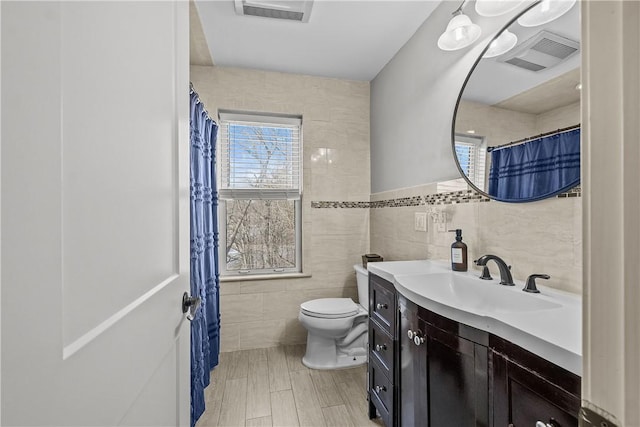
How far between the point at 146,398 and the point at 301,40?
2326 millimetres

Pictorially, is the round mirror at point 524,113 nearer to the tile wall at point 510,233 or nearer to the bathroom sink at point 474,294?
the tile wall at point 510,233

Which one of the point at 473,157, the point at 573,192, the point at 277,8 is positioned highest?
the point at 277,8

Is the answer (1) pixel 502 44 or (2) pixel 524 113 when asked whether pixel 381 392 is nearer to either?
(2) pixel 524 113

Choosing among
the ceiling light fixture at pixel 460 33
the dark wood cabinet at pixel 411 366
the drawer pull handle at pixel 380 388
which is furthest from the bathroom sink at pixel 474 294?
the ceiling light fixture at pixel 460 33

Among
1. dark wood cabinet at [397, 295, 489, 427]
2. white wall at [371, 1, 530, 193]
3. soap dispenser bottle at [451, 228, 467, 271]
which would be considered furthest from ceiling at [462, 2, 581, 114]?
dark wood cabinet at [397, 295, 489, 427]

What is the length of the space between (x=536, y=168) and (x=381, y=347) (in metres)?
1.13

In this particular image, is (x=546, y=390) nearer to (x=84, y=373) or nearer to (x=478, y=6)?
(x=84, y=373)

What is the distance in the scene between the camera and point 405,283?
1342 millimetres

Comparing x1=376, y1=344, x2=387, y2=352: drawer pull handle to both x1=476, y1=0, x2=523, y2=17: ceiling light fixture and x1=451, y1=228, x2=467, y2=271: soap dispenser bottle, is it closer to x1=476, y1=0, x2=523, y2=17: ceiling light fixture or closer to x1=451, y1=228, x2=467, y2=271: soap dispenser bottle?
x1=451, y1=228, x2=467, y2=271: soap dispenser bottle

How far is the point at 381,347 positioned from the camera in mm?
1671

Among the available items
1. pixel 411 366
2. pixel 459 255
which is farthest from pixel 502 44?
pixel 411 366

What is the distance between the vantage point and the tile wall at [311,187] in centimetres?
267

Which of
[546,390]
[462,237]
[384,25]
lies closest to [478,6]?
[384,25]

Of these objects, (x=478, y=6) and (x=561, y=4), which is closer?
(x=561, y=4)
